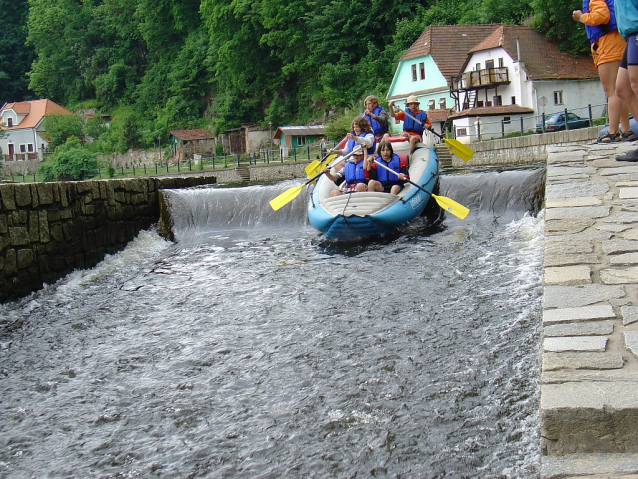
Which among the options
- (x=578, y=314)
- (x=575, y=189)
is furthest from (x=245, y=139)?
(x=578, y=314)

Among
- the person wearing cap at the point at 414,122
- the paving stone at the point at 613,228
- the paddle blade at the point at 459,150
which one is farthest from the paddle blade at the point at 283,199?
the paving stone at the point at 613,228

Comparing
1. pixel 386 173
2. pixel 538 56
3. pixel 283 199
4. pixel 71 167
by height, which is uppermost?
pixel 538 56

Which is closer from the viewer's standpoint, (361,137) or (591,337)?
(591,337)

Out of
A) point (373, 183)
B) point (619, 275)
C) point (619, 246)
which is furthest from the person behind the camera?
point (373, 183)

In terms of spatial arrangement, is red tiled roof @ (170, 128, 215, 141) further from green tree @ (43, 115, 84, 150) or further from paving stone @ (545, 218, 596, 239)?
paving stone @ (545, 218, 596, 239)

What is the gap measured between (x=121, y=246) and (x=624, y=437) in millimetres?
10492

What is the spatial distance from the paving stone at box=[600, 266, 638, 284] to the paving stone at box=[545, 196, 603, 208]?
1.84m

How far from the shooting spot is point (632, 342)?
3.61 metres

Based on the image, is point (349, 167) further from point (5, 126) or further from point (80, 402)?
point (5, 126)

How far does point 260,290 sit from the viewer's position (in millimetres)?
9109

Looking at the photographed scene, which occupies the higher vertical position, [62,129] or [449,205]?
[62,129]

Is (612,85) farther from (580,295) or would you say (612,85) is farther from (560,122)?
(560,122)

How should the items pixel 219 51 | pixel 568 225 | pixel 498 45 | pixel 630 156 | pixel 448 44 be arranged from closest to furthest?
pixel 568 225, pixel 630 156, pixel 498 45, pixel 448 44, pixel 219 51

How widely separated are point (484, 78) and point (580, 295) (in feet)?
134
